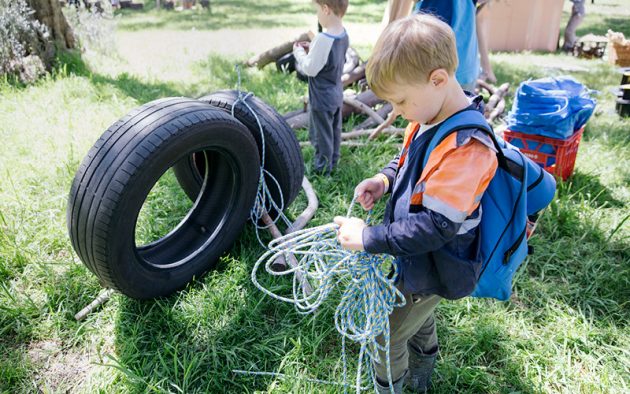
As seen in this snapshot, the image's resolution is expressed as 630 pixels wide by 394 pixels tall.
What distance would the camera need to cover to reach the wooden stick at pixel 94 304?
256 centimetres

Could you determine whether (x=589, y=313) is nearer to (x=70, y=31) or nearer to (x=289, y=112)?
(x=289, y=112)

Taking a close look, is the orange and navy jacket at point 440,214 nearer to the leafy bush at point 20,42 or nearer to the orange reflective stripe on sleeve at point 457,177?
the orange reflective stripe on sleeve at point 457,177

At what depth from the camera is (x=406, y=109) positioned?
1504 mm

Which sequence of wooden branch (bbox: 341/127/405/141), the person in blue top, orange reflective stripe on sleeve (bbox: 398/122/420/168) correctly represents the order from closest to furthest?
orange reflective stripe on sleeve (bbox: 398/122/420/168)
the person in blue top
wooden branch (bbox: 341/127/405/141)

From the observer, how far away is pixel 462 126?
1.41 meters

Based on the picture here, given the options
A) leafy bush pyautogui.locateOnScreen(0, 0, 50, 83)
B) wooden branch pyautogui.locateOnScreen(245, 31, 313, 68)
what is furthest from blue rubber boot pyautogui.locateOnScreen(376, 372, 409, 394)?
leafy bush pyautogui.locateOnScreen(0, 0, 50, 83)

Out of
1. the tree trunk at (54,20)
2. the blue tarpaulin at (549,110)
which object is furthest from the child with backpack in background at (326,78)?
the tree trunk at (54,20)

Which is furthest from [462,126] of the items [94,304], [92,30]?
[92,30]

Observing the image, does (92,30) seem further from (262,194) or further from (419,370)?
(419,370)

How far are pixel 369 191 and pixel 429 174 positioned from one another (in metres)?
0.43

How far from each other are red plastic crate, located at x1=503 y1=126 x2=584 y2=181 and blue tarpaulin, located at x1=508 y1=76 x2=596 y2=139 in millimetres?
45

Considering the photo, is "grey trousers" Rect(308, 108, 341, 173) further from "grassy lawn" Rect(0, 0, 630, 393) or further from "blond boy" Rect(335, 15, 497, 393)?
"blond boy" Rect(335, 15, 497, 393)

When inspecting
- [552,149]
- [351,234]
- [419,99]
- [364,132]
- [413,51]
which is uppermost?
[413,51]

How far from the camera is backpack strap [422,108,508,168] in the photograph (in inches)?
55.8
